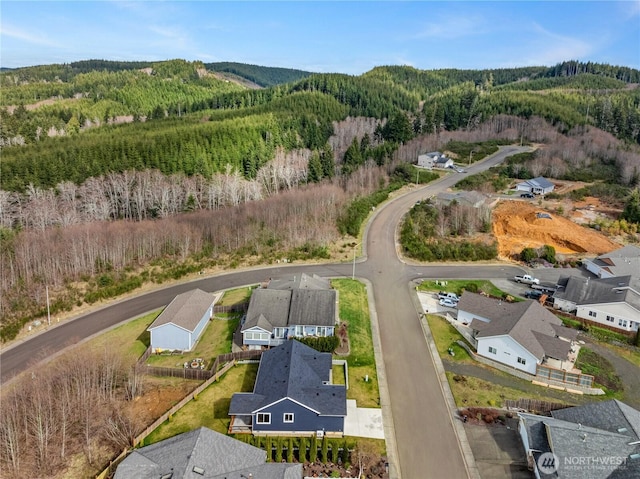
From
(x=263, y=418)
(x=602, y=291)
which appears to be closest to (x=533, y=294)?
(x=602, y=291)

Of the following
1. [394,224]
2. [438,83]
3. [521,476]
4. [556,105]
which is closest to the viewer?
[521,476]

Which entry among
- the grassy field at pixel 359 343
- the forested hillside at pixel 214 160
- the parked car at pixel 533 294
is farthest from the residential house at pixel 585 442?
the forested hillside at pixel 214 160

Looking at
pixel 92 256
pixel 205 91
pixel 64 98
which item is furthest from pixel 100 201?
pixel 205 91

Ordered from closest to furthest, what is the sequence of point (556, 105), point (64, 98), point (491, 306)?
point (491, 306), point (556, 105), point (64, 98)

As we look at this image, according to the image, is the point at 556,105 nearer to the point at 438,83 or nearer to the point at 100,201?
the point at 438,83

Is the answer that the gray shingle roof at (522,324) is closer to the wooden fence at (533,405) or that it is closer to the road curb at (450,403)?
the road curb at (450,403)

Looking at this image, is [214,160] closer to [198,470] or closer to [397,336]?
[397,336]

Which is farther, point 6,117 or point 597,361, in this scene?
point 6,117
